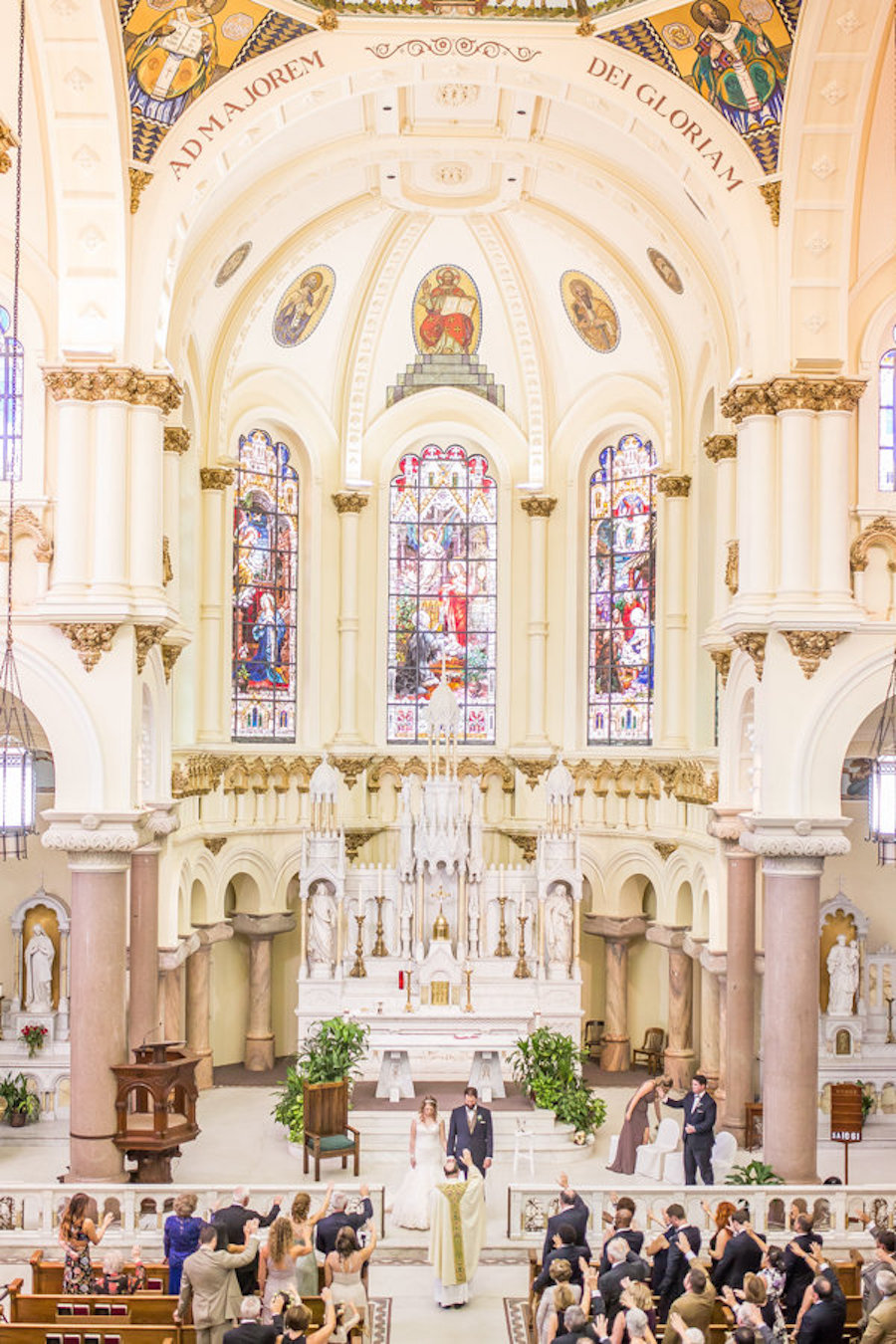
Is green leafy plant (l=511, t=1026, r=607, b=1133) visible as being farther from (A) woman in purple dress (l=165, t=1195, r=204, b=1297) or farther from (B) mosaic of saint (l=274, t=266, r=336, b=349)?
(B) mosaic of saint (l=274, t=266, r=336, b=349)

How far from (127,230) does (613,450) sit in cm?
1264

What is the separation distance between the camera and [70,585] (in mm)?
19703

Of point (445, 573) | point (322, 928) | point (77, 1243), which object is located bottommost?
point (77, 1243)

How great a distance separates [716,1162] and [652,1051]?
7365mm

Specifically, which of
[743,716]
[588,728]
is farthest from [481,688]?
[743,716]

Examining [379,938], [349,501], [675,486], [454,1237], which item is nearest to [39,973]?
[379,938]

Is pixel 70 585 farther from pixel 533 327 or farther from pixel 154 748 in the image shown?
pixel 533 327

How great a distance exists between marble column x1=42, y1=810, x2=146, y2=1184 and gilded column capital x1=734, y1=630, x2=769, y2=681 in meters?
7.70

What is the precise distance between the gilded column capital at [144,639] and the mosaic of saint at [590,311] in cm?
1206

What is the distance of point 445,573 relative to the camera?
3136cm

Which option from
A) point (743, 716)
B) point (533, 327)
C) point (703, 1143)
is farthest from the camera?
point (533, 327)

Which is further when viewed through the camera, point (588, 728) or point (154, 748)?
point (588, 728)

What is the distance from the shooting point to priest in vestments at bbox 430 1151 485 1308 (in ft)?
53.5

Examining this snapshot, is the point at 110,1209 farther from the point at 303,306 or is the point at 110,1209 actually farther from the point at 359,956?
the point at 303,306
